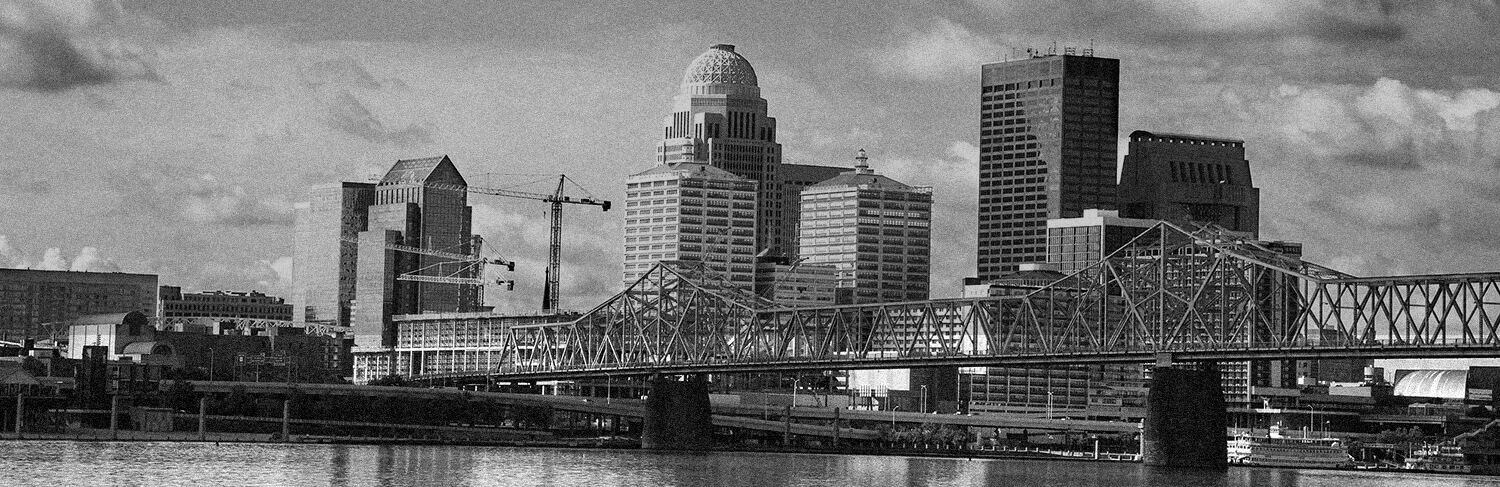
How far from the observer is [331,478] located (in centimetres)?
15825

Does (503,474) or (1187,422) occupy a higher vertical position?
(1187,422)

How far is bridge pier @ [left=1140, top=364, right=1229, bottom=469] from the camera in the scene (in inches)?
7392

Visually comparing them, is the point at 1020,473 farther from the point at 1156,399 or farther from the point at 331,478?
the point at 331,478

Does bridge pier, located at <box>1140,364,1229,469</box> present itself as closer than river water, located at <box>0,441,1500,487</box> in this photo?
No

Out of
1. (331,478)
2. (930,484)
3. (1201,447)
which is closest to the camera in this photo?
(331,478)

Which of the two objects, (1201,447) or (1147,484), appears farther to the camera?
(1201,447)

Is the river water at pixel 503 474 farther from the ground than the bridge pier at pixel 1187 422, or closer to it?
closer to it

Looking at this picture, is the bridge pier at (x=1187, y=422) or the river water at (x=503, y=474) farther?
the bridge pier at (x=1187, y=422)

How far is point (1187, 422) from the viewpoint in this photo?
616 ft

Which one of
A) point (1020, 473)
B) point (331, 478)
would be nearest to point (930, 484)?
point (1020, 473)

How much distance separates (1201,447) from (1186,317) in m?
10.2

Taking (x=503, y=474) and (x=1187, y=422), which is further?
(x=1187, y=422)

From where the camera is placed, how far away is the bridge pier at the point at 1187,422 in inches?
7392

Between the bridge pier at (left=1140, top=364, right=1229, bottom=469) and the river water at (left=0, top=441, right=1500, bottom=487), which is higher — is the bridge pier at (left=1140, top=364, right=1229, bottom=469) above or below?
above
